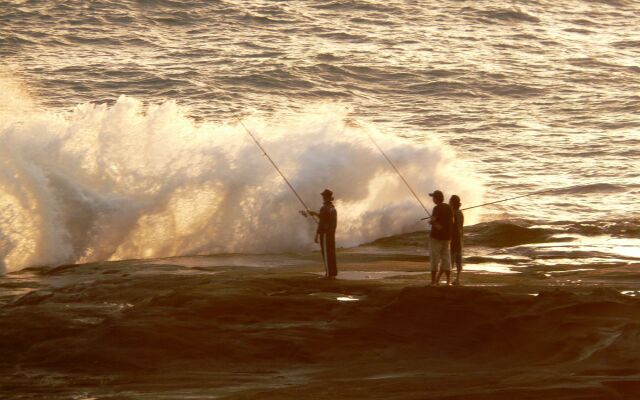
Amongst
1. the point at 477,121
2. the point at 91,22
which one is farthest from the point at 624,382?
the point at 91,22

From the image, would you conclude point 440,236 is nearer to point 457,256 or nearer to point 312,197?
point 457,256

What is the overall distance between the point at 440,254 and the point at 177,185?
883cm

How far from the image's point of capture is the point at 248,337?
13.4m

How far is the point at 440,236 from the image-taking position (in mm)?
15219

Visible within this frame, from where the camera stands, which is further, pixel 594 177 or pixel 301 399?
pixel 594 177

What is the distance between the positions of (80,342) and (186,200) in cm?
1003

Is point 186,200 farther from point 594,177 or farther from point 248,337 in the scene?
point 594,177

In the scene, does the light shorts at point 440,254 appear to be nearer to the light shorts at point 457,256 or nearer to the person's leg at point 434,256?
the person's leg at point 434,256

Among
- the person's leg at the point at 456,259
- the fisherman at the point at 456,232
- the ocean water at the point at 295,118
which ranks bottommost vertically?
the person's leg at the point at 456,259

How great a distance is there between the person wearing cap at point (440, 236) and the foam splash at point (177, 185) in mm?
7734

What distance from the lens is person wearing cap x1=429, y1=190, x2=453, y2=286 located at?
15031mm

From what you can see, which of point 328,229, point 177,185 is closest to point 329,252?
point 328,229

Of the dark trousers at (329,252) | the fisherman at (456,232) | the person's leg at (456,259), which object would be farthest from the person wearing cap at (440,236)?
the dark trousers at (329,252)

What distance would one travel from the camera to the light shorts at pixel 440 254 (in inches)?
601
